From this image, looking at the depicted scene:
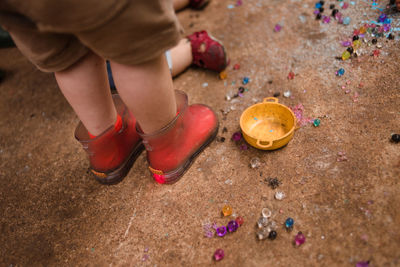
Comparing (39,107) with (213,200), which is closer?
(213,200)

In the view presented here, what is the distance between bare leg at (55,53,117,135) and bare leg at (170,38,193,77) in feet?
1.96

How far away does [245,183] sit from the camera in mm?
1159

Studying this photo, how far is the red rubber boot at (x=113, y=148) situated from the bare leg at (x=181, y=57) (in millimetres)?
435

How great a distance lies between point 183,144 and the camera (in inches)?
47.9

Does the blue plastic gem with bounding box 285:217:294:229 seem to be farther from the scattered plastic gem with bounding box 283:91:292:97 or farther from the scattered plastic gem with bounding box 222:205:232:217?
the scattered plastic gem with bounding box 283:91:292:97

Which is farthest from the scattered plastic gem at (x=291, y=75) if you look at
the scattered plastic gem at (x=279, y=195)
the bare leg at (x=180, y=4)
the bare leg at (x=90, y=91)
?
the bare leg at (x=180, y=4)

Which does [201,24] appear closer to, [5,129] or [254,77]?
[254,77]

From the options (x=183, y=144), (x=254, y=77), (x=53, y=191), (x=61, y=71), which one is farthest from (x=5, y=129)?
(x=254, y=77)

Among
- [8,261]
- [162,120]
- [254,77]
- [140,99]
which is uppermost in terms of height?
[140,99]

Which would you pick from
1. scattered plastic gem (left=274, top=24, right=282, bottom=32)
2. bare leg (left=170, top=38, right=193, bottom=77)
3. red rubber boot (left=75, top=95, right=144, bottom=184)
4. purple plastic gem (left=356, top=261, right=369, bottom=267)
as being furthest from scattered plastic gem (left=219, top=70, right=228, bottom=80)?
purple plastic gem (left=356, top=261, right=369, bottom=267)

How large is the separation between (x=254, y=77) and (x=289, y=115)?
391mm

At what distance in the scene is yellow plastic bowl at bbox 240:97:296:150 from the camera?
128 centimetres

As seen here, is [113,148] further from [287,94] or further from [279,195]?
[287,94]

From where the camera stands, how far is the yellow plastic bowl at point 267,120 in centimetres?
128
